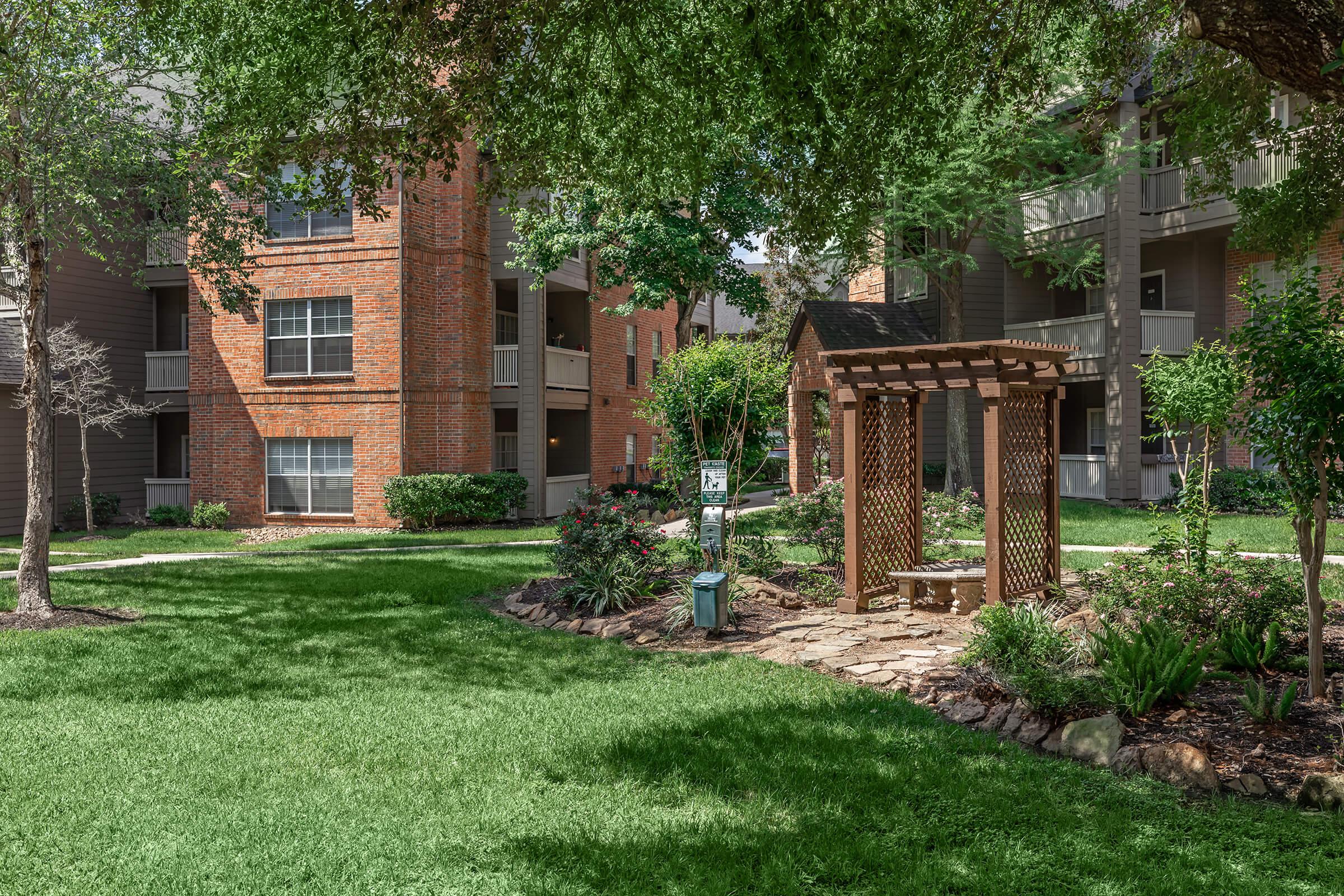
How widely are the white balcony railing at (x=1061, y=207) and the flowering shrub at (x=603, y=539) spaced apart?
48.4 feet

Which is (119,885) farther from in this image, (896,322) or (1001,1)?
(896,322)

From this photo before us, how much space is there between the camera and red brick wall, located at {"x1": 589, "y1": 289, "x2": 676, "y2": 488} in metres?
27.3

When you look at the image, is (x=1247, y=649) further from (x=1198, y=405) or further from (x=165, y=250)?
(x=165, y=250)

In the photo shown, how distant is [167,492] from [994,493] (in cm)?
2154

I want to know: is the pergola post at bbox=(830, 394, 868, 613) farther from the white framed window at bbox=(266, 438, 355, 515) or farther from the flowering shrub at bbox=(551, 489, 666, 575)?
the white framed window at bbox=(266, 438, 355, 515)

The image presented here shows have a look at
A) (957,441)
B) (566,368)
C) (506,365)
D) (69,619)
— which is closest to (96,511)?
(506,365)

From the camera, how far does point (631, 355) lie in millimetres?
30078

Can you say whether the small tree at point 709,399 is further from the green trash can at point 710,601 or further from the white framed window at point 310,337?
the white framed window at point 310,337

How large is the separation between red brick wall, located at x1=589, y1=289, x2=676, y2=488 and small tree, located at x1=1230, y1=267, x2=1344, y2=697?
63.5ft

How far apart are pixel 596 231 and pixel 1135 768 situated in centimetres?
1790

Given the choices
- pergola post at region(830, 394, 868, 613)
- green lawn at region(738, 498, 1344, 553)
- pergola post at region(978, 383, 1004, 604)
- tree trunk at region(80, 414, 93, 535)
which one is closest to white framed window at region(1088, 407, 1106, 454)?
green lawn at region(738, 498, 1344, 553)

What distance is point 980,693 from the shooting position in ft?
25.3

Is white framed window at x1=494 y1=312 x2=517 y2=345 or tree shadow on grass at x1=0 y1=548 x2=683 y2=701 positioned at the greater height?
white framed window at x1=494 y1=312 x2=517 y2=345

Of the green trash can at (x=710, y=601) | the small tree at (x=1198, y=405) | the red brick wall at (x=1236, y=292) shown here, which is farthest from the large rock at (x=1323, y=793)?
the red brick wall at (x=1236, y=292)
